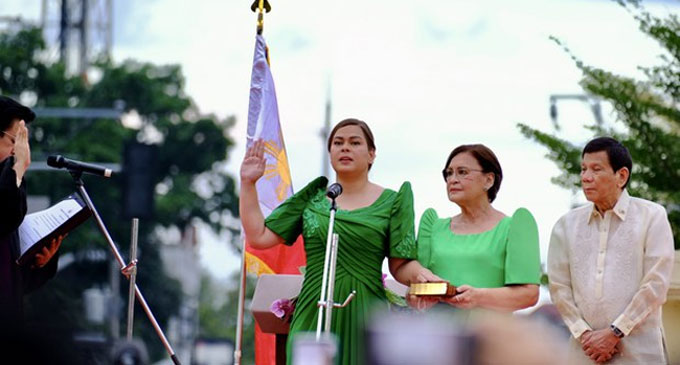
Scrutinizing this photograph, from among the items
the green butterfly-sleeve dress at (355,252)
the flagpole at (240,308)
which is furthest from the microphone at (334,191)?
the flagpole at (240,308)

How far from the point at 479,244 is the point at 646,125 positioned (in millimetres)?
5399

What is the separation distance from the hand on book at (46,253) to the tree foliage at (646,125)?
5691mm

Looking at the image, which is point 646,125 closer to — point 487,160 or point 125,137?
point 487,160

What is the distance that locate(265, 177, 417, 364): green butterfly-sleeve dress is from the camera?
656 cm

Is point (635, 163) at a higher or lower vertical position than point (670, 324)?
higher

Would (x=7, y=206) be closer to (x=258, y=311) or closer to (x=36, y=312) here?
(x=258, y=311)

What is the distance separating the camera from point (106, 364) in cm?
344

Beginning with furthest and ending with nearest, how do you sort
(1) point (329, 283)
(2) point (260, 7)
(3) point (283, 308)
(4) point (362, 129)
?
(2) point (260, 7) < (3) point (283, 308) < (4) point (362, 129) < (1) point (329, 283)

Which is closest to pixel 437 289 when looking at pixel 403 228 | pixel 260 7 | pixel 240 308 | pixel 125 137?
pixel 403 228

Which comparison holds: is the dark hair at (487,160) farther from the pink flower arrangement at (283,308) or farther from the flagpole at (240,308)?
the flagpole at (240,308)

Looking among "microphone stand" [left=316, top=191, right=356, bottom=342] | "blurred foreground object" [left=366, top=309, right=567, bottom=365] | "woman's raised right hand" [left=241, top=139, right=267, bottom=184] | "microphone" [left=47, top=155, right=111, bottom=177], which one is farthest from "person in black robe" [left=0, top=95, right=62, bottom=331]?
"blurred foreground object" [left=366, top=309, right=567, bottom=365]

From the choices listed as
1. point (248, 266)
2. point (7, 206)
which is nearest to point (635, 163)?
point (248, 266)

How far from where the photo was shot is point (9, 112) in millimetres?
6590

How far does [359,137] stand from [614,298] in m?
1.38
